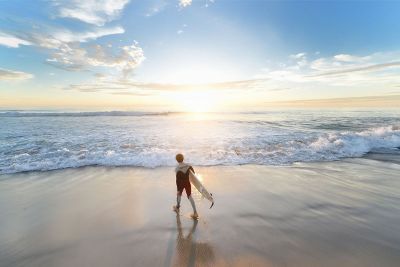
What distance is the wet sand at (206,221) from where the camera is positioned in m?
4.42

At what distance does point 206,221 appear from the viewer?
580 cm

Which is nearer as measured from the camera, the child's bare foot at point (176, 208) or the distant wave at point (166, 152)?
the child's bare foot at point (176, 208)

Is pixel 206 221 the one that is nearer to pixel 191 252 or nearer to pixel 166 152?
pixel 191 252

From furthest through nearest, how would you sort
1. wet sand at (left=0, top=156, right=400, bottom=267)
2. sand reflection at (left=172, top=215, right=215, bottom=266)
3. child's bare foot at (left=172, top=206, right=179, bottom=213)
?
1. child's bare foot at (left=172, top=206, right=179, bottom=213)
2. wet sand at (left=0, top=156, right=400, bottom=267)
3. sand reflection at (left=172, top=215, right=215, bottom=266)

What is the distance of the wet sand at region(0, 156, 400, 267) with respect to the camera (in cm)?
442

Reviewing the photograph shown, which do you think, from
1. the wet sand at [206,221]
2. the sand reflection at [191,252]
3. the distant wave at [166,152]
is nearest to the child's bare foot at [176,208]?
the wet sand at [206,221]

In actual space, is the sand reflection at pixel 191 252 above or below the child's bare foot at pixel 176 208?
below


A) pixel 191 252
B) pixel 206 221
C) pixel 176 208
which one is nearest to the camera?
pixel 191 252

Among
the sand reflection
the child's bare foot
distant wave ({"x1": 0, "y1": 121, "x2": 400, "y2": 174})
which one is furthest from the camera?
distant wave ({"x1": 0, "y1": 121, "x2": 400, "y2": 174})

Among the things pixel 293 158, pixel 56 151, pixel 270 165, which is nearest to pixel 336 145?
pixel 293 158

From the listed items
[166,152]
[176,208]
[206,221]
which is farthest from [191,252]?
[166,152]

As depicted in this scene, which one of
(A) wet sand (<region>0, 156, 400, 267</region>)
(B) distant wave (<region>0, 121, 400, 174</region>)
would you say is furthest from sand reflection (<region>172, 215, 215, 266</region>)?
(B) distant wave (<region>0, 121, 400, 174</region>)

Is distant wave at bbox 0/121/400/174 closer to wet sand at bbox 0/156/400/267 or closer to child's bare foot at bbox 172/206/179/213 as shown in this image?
wet sand at bbox 0/156/400/267

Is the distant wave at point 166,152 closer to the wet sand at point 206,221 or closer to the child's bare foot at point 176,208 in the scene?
the wet sand at point 206,221
